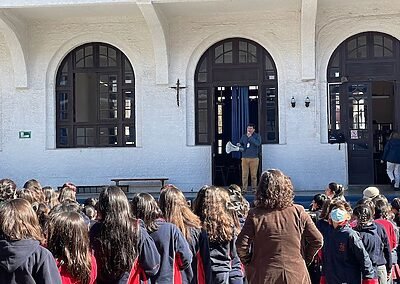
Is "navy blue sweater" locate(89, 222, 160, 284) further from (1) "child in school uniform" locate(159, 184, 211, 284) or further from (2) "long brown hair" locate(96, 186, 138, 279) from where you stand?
(1) "child in school uniform" locate(159, 184, 211, 284)

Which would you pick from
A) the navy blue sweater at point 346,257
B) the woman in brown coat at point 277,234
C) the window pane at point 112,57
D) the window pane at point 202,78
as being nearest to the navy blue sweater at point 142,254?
the woman in brown coat at point 277,234

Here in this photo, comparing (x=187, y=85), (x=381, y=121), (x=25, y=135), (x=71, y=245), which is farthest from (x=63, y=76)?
(x=71, y=245)

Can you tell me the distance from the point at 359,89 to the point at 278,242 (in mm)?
10785

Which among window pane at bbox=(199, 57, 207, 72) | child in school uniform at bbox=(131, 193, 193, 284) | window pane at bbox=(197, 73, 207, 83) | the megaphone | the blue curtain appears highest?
window pane at bbox=(199, 57, 207, 72)

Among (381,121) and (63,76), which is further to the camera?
(381,121)

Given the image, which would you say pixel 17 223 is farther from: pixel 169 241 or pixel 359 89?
pixel 359 89

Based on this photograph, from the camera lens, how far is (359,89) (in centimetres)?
1448

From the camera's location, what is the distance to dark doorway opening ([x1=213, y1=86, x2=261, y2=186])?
14.8 meters

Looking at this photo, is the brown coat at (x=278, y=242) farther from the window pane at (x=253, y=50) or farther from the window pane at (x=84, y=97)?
the window pane at (x=84, y=97)

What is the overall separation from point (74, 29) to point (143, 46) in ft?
5.79

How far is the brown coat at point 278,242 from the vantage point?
436 centimetres

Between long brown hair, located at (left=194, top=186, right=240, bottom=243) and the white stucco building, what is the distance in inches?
367

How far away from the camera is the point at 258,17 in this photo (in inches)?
566

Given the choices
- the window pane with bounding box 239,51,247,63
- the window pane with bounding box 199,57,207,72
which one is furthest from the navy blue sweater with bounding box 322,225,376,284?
the window pane with bounding box 199,57,207,72
